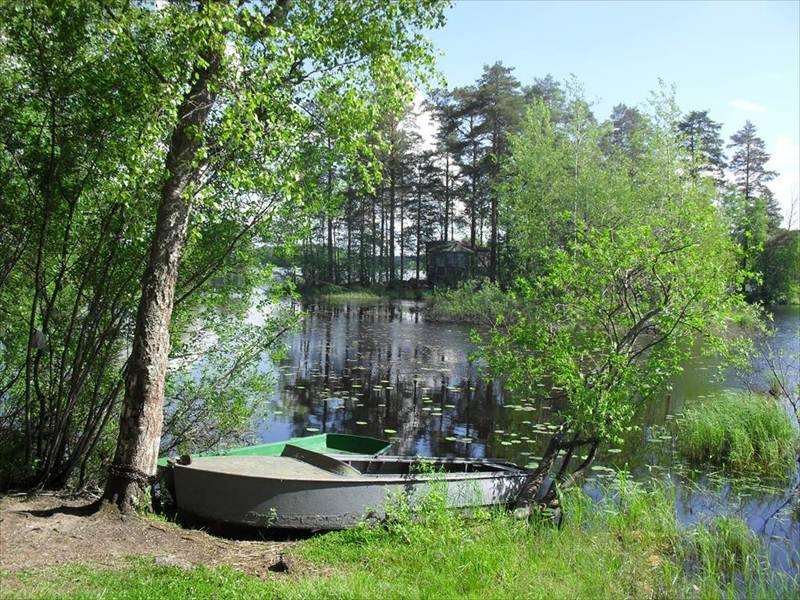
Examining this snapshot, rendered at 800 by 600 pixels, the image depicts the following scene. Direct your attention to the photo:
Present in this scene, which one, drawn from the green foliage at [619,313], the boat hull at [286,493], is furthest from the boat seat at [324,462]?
the green foliage at [619,313]

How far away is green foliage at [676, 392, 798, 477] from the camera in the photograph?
10477 mm

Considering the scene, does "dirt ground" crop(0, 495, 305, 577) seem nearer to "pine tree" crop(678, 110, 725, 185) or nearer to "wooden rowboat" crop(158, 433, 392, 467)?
"wooden rowboat" crop(158, 433, 392, 467)

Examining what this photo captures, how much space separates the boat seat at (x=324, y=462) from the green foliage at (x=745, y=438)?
6911mm

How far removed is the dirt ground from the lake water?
3927 millimetres

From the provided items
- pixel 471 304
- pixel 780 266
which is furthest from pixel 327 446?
pixel 780 266

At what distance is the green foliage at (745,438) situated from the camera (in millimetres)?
10477

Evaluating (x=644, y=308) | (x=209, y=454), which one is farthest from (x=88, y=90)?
(x=644, y=308)

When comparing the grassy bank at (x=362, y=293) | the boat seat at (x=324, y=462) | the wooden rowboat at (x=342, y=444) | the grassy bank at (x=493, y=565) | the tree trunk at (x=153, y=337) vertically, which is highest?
the grassy bank at (x=362, y=293)

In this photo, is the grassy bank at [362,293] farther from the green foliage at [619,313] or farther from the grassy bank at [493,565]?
the grassy bank at [493,565]

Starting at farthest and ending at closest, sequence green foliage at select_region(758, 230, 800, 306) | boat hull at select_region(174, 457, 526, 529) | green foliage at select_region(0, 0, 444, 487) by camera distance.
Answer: green foliage at select_region(758, 230, 800, 306), boat hull at select_region(174, 457, 526, 529), green foliage at select_region(0, 0, 444, 487)

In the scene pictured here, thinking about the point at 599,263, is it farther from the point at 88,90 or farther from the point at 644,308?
the point at 88,90

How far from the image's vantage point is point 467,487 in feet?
24.8

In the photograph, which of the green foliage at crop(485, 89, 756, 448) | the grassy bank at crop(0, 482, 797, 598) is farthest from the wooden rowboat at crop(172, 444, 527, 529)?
the green foliage at crop(485, 89, 756, 448)

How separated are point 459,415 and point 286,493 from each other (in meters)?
8.31
